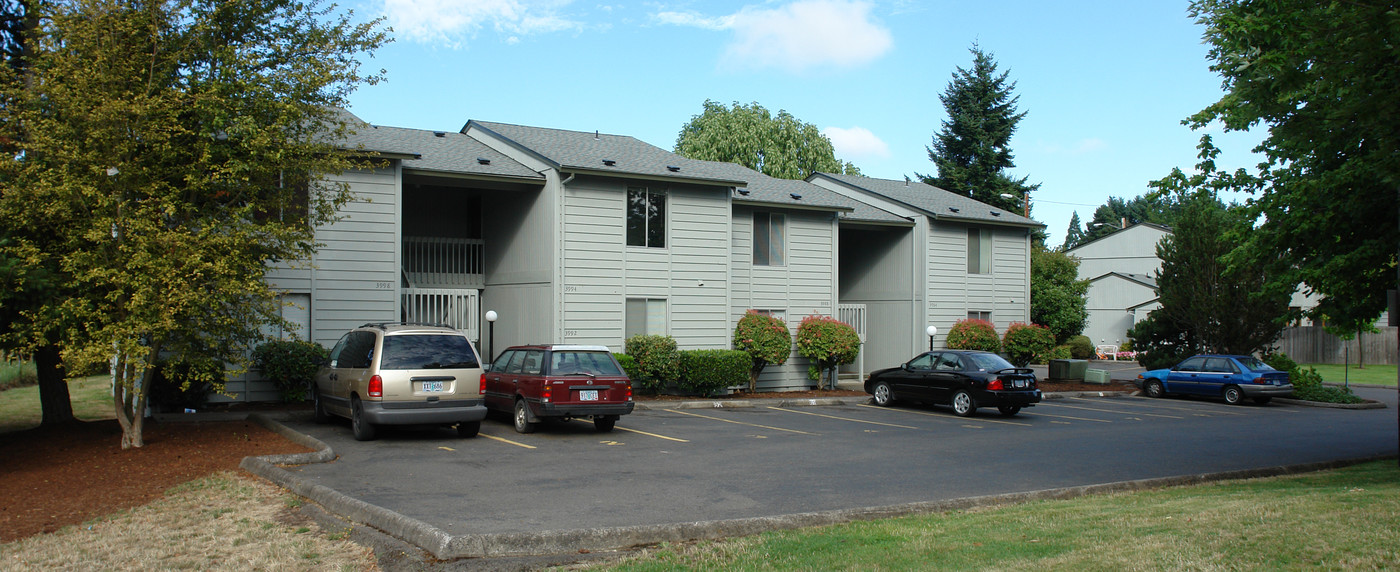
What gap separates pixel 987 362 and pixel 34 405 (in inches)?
839

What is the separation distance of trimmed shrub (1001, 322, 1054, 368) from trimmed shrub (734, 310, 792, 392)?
844cm

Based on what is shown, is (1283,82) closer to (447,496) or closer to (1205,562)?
(1205,562)

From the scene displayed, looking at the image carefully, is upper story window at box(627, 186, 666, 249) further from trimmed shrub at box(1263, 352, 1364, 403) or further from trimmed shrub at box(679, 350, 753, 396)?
trimmed shrub at box(1263, 352, 1364, 403)

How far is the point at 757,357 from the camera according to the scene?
23266 mm

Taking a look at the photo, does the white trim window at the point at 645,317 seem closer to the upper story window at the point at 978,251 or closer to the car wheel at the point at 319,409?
the car wheel at the point at 319,409

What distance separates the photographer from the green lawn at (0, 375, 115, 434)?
17.0 metres

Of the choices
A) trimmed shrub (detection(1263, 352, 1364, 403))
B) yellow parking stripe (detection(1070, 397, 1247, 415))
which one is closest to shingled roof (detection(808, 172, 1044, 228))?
yellow parking stripe (detection(1070, 397, 1247, 415))

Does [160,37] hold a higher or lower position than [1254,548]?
higher

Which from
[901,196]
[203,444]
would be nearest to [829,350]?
[901,196]

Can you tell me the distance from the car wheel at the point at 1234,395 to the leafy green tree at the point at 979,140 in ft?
87.2

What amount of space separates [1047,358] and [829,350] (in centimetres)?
884

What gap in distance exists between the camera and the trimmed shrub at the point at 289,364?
17.5 meters

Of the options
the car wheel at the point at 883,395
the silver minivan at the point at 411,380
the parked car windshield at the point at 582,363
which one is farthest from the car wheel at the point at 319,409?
the car wheel at the point at 883,395

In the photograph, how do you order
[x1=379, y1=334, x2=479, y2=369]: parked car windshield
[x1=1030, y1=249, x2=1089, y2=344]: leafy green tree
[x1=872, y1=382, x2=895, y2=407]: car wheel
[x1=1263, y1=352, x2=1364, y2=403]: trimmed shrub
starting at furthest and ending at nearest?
[x1=1030, y1=249, x2=1089, y2=344]: leafy green tree, [x1=1263, y1=352, x2=1364, y2=403]: trimmed shrub, [x1=872, y1=382, x2=895, y2=407]: car wheel, [x1=379, y1=334, x2=479, y2=369]: parked car windshield
